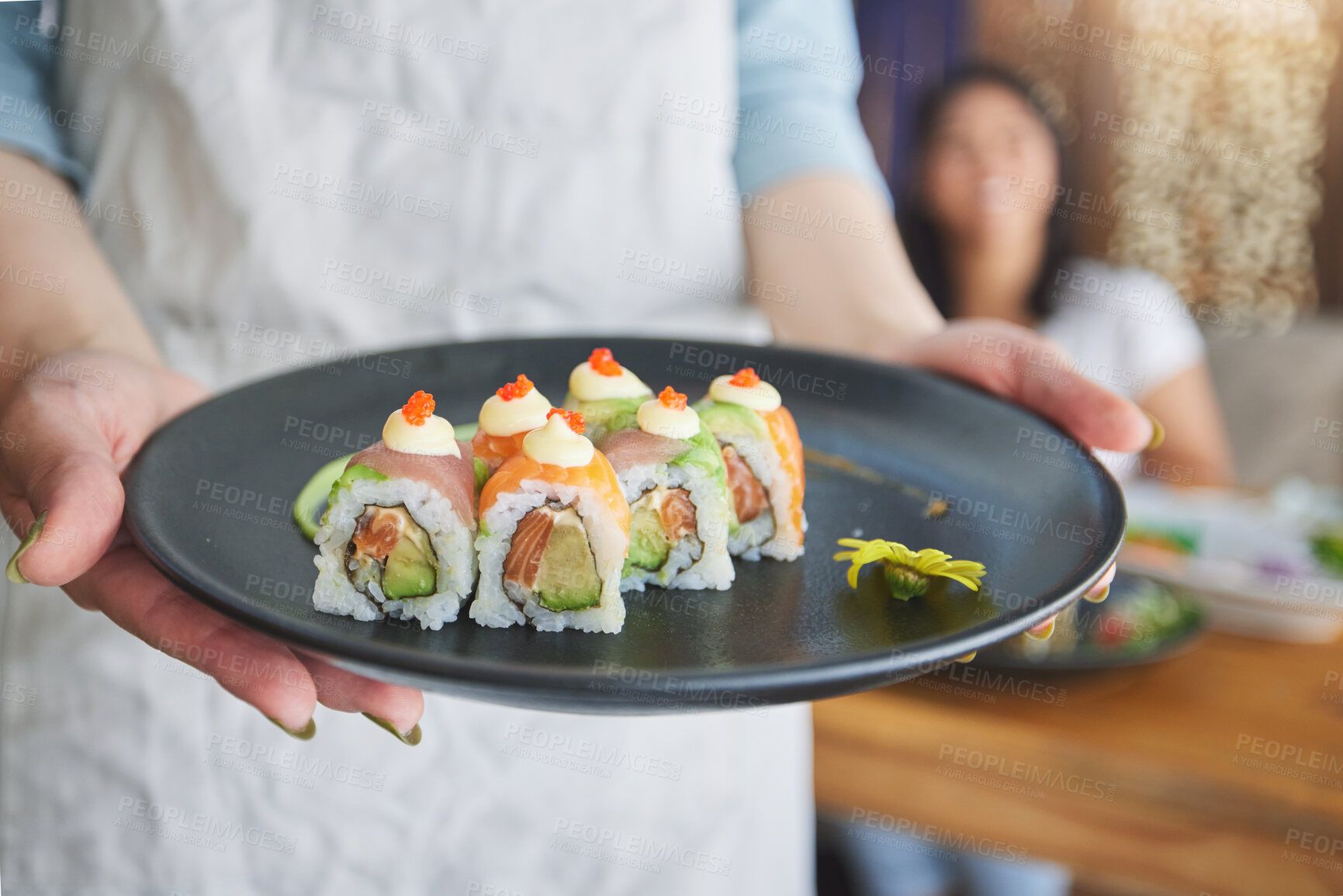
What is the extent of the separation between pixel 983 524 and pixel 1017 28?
462 centimetres

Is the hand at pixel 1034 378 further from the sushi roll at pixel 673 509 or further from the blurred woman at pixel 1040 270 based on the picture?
the blurred woman at pixel 1040 270

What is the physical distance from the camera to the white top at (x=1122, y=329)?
4.21 m

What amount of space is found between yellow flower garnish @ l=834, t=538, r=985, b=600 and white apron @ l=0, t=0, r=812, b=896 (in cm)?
55

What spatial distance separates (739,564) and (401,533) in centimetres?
43

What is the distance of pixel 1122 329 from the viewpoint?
4.28 m

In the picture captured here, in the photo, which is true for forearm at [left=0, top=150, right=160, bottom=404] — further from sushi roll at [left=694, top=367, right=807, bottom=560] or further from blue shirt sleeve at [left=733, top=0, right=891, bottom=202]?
blue shirt sleeve at [left=733, top=0, right=891, bottom=202]

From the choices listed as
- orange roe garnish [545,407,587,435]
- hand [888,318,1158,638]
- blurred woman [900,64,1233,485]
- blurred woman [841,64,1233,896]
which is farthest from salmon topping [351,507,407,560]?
blurred woman [900,64,1233,485]

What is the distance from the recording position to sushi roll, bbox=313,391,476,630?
3.63ft

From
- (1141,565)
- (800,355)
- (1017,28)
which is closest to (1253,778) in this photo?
(1141,565)

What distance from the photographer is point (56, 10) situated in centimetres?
160

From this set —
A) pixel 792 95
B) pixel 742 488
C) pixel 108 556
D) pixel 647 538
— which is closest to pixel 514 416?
pixel 647 538

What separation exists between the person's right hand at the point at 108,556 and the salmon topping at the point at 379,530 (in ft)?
0.57

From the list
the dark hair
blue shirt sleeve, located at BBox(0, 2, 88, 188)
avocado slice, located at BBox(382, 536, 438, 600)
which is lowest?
the dark hair

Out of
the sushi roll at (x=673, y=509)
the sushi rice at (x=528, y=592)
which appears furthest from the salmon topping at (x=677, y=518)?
the sushi rice at (x=528, y=592)
